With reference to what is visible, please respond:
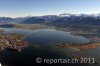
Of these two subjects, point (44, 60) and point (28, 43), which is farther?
point (28, 43)

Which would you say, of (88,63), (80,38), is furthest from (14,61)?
(80,38)

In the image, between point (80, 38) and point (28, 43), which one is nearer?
point (28, 43)

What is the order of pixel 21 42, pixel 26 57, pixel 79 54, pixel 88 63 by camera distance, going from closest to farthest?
1. pixel 88 63
2. pixel 26 57
3. pixel 79 54
4. pixel 21 42

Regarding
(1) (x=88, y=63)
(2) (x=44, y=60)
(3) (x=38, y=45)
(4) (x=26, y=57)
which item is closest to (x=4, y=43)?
(3) (x=38, y=45)

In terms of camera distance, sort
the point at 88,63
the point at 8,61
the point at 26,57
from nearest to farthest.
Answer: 1. the point at 88,63
2. the point at 8,61
3. the point at 26,57

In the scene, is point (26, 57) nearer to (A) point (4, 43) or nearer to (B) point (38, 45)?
(B) point (38, 45)

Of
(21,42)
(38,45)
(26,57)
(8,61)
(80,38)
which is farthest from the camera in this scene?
(80,38)

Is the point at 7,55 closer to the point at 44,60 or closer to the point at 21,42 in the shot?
the point at 44,60

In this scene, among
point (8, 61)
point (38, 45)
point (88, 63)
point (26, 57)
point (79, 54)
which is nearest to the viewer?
point (88, 63)
